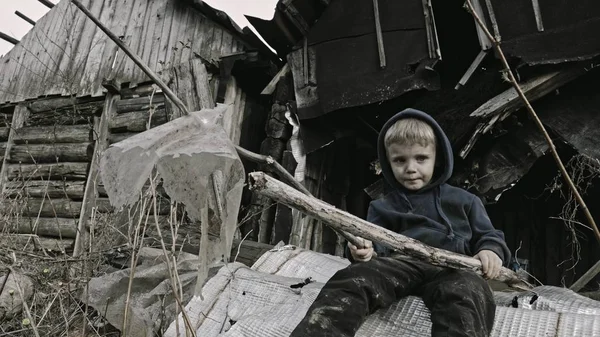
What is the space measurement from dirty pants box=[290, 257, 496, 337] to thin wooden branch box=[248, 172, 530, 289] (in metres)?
0.10

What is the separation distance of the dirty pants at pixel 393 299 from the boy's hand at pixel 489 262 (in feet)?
0.14

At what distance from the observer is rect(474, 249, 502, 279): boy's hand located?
1.89m

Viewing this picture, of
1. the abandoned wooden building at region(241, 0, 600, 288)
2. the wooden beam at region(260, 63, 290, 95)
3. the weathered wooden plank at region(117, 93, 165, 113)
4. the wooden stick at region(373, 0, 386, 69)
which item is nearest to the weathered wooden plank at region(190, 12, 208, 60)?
the weathered wooden plank at region(117, 93, 165, 113)

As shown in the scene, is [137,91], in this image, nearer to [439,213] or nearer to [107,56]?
[107,56]

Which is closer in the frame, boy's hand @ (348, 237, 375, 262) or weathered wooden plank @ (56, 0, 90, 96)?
boy's hand @ (348, 237, 375, 262)

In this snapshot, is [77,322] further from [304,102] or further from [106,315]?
[304,102]

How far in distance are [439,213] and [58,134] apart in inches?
294

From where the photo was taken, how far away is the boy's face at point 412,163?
2.21 meters

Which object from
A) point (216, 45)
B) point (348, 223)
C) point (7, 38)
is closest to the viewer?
point (348, 223)

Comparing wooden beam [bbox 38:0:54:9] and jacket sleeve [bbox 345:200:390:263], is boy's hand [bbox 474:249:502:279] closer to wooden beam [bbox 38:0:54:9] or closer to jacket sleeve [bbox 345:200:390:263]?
jacket sleeve [bbox 345:200:390:263]

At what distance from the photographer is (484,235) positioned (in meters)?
2.12

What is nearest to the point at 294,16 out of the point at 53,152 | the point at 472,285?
the point at 472,285

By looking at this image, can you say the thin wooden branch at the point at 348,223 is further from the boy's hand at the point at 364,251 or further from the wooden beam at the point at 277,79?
the wooden beam at the point at 277,79

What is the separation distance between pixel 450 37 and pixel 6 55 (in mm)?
7984
